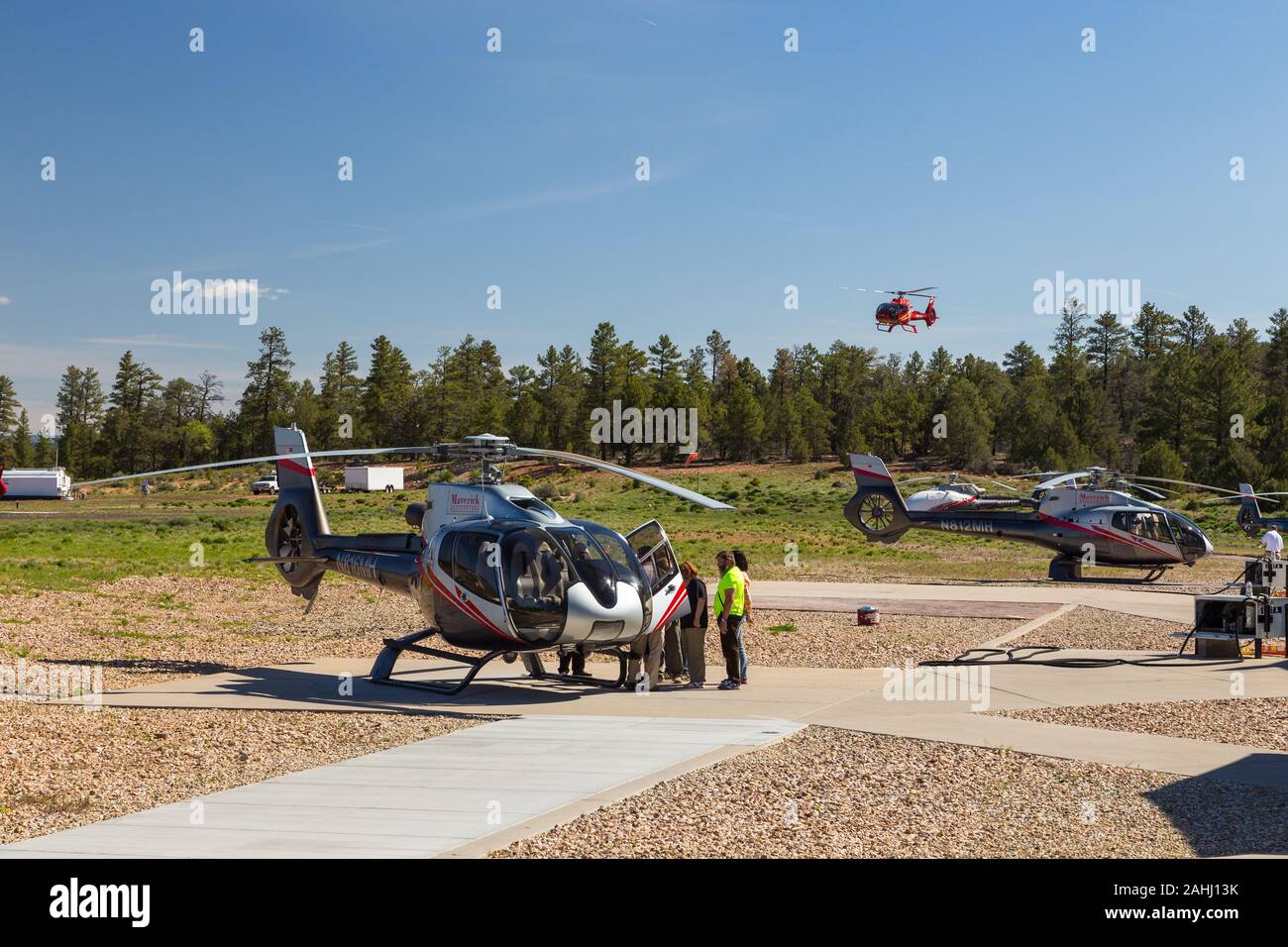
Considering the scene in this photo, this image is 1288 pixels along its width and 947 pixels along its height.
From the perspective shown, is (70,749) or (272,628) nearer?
(70,749)

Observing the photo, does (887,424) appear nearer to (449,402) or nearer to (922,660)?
(449,402)

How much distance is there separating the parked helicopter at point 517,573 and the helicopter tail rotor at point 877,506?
20.4 meters

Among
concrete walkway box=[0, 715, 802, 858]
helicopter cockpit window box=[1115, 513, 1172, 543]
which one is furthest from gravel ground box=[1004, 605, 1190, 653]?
helicopter cockpit window box=[1115, 513, 1172, 543]

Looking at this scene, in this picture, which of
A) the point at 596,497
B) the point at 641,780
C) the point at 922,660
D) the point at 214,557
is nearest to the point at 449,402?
the point at 596,497

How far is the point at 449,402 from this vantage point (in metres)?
101

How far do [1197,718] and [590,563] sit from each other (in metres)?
6.84

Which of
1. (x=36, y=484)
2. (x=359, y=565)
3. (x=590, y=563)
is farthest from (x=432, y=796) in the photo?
(x=36, y=484)

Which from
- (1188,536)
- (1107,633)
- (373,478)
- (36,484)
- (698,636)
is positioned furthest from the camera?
(36,484)

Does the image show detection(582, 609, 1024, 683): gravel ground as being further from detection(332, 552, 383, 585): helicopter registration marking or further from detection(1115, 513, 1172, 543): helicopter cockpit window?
detection(1115, 513, 1172, 543): helicopter cockpit window

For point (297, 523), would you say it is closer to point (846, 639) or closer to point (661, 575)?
point (661, 575)

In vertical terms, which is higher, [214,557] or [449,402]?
[449,402]

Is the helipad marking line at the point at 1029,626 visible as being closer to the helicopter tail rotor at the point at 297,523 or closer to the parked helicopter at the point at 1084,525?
the parked helicopter at the point at 1084,525

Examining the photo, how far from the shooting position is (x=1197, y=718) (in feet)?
40.9

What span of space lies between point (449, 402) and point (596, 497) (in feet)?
109
